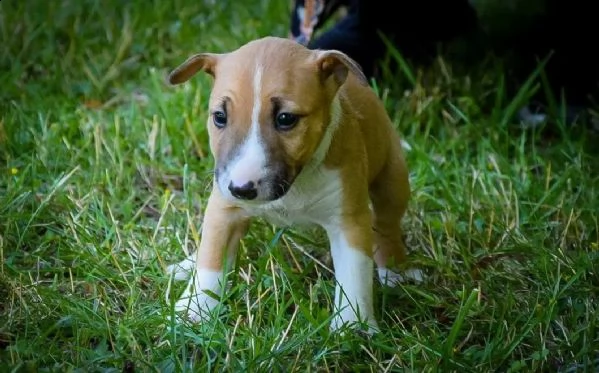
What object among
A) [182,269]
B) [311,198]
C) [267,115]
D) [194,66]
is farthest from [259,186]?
[182,269]

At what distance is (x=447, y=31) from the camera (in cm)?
626

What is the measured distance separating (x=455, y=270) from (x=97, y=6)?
343 cm

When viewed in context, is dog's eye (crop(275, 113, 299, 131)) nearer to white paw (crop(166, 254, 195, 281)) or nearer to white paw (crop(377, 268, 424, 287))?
white paw (crop(166, 254, 195, 281))

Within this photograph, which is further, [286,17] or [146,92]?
[286,17]

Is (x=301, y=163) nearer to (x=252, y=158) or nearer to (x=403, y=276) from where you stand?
(x=252, y=158)

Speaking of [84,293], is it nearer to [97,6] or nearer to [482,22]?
[97,6]

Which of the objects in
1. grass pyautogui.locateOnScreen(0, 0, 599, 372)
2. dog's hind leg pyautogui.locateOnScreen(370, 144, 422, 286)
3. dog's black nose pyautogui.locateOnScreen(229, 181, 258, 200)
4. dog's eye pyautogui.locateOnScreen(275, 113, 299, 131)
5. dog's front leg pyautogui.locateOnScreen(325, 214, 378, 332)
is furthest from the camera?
dog's hind leg pyautogui.locateOnScreen(370, 144, 422, 286)

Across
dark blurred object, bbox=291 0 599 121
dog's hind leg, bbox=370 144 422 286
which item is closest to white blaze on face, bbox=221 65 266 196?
dog's hind leg, bbox=370 144 422 286

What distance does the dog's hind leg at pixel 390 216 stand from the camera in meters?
4.19

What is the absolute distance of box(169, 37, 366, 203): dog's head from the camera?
3260 mm

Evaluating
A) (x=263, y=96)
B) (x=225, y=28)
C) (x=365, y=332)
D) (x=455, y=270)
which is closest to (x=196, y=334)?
(x=365, y=332)

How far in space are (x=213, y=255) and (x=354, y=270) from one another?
0.53m

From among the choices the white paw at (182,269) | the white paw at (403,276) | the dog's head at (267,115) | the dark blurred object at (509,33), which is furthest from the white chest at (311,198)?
the dark blurred object at (509,33)

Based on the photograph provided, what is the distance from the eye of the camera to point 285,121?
335 centimetres
